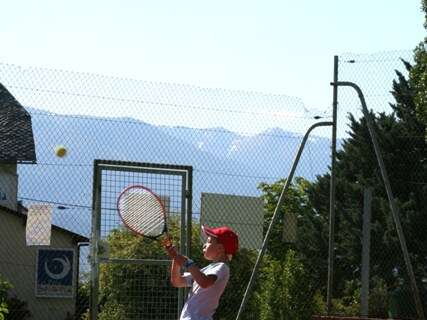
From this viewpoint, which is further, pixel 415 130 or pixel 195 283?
pixel 415 130

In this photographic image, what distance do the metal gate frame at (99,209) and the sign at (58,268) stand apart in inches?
94.3

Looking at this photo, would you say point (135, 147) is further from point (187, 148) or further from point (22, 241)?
point (22, 241)

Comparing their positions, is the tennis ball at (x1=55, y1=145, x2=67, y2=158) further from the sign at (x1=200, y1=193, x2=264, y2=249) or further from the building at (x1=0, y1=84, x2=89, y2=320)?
the sign at (x1=200, y1=193, x2=264, y2=249)

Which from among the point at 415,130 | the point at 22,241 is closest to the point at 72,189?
the point at 22,241

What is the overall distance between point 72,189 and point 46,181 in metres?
0.26

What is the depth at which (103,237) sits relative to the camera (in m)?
8.96

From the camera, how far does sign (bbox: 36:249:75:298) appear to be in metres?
12.1

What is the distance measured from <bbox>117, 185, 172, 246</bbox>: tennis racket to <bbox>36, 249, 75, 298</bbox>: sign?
10.5 feet

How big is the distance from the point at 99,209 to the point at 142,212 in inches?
32.1

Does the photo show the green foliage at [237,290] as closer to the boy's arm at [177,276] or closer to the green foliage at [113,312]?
the green foliage at [113,312]

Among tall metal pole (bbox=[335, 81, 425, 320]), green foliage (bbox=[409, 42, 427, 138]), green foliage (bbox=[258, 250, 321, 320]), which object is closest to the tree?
green foliage (bbox=[409, 42, 427, 138])

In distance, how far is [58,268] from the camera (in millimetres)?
12781

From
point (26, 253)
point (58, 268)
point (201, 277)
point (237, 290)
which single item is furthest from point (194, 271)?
point (26, 253)

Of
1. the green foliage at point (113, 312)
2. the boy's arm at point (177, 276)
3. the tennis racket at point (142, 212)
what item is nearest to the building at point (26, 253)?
the green foliage at point (113, 312)
